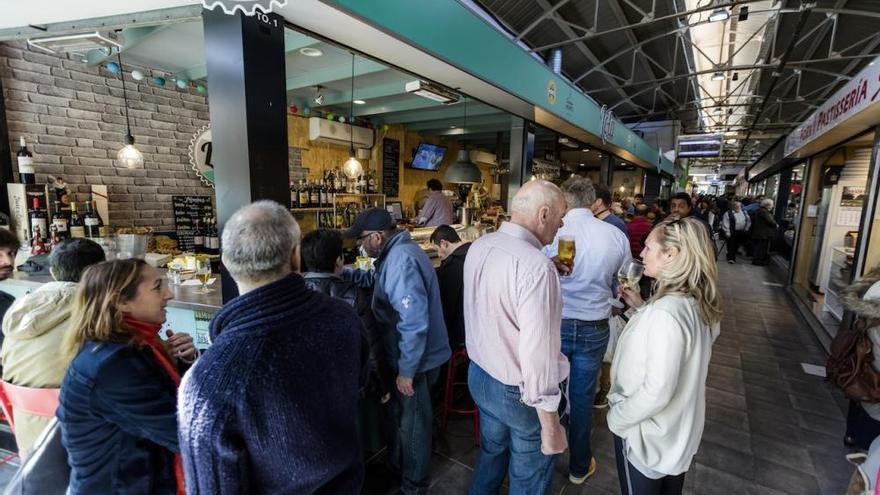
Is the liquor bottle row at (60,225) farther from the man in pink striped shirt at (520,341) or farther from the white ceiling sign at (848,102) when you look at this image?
the white ceiling sign at (848,102)

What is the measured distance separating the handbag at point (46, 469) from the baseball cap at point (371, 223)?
4.43 ft

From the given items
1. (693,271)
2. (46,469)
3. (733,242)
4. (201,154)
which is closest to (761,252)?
(733,242)

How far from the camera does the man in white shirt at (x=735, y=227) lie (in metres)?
9.41

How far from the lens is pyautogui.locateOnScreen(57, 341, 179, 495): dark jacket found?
3.54ft

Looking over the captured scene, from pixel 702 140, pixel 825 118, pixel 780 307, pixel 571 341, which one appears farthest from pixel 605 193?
pixel 702 140

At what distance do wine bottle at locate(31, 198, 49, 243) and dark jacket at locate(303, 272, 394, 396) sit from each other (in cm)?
343

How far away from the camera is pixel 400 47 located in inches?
100.0

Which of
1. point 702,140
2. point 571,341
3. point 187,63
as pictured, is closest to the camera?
point 571,341

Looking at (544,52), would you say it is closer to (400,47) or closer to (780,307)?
(400,47)

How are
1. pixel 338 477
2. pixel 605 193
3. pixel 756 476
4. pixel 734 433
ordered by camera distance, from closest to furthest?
pixel 338 477 < pixel 756 476 < pixel 734 433 < pixel 605 193

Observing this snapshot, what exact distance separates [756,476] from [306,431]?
2917 millimetres

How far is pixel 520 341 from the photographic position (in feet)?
4.60

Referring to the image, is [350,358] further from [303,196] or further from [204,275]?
[303,196]

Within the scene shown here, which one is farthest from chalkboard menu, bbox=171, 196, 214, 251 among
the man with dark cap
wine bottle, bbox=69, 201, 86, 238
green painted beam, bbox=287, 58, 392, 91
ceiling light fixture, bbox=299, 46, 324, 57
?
the man with dark cap
